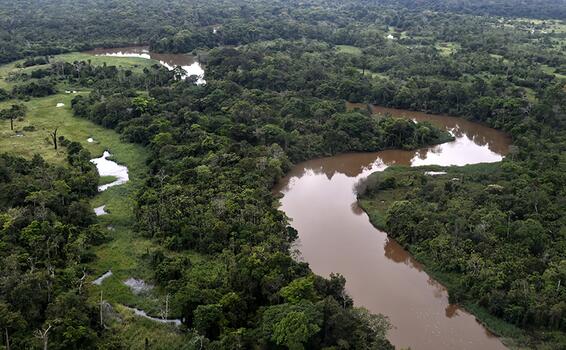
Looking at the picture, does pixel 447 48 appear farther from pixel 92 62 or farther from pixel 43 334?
pixel 43 334

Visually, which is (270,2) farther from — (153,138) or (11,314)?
(11,314)

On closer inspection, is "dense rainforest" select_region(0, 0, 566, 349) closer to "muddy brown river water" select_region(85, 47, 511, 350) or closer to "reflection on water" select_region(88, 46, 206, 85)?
"muddy brown river water" select_region(85, 47, 511, 350)

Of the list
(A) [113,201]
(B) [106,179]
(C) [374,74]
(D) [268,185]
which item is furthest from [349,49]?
(A) [113,201]

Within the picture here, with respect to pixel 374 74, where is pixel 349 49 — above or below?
above

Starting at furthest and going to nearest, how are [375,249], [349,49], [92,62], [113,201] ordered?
[349,49], [92,62], [113,201], [375,249]

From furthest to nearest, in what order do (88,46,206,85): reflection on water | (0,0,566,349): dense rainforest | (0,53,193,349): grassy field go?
1. (88,46,206,85): reflection on water
2. (0,53,193,349): grassy field
3. (0,0,566,349): dense rainforest

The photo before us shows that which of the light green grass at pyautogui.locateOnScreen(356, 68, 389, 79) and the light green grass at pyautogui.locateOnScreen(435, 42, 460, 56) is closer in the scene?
the light green grass at pyautogui.locateOnScreen(356, 68, 389, 79)

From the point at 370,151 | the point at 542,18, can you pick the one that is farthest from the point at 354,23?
the point at 370,151

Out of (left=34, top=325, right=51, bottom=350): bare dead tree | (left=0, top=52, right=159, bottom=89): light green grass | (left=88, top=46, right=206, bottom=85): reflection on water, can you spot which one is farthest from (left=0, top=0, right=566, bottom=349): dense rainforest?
(left=0, top=52, right=159, bottom=89): light green grass
